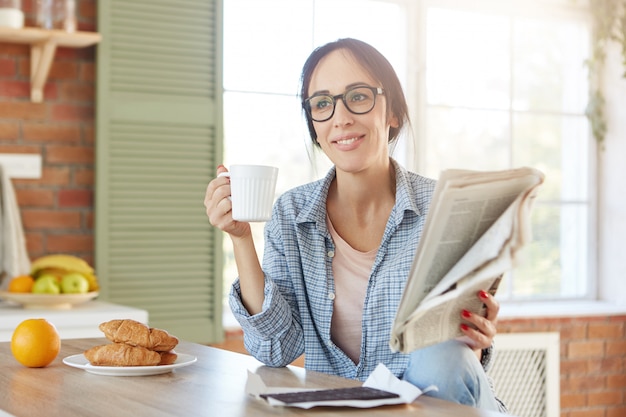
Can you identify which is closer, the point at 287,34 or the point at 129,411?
the point at 129,411

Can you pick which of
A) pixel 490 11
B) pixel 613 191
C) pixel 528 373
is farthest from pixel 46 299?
pixel 613 191

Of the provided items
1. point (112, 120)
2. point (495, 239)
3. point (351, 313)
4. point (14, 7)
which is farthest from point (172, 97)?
point (495, 239)

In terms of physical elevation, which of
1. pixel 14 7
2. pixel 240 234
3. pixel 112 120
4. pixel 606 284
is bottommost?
pixel 606 284

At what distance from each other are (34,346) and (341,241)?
0.78 meters

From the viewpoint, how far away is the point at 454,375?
5.06 feet

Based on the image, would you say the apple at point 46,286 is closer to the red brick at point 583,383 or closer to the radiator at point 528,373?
the radiator at point 528,373

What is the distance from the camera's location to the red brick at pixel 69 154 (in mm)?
3172

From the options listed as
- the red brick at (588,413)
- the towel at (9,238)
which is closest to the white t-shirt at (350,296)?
the towel at (9,238)

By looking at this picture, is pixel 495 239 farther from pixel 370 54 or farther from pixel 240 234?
pixel 370 54

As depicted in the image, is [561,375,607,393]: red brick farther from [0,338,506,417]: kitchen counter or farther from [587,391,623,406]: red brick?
[0,338,506,417]: kitchen counter

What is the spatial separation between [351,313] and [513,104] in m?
2.51

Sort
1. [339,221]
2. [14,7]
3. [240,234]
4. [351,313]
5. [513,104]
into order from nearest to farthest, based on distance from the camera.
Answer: [240,234] → [351,313] → [339,221] → [14,7] → [513,104]

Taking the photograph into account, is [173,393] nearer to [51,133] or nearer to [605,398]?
→ [51,133]

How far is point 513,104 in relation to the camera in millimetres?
4246
